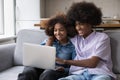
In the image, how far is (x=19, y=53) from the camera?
6.79 feet

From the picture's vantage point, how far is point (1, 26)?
3.20 metres

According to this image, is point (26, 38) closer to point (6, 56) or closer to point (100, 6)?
point (6, 56)

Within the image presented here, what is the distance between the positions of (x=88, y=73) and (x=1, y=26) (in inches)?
78.7

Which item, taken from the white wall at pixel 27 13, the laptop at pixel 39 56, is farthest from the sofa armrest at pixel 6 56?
the white wall at pixel 27 13

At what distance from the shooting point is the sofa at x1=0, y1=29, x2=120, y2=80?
175 centimetres

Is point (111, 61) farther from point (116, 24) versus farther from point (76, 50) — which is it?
point (116, 24)

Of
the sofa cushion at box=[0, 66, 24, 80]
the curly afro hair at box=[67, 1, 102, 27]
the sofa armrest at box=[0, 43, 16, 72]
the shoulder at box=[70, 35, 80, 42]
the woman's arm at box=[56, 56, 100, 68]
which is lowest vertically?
the sofa cushion at box=[0, 66, 24, 80]

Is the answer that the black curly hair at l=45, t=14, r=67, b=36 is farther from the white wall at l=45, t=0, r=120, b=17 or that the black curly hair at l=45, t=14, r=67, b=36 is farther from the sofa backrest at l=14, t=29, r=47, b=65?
the white wall at l=45, t=0, r=120, b=17

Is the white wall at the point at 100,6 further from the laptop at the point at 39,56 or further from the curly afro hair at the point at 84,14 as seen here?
the laptop at the point at 39,56

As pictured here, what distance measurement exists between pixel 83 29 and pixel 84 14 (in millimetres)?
113

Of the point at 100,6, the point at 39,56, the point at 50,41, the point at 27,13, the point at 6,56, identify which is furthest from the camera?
the point at 100,6

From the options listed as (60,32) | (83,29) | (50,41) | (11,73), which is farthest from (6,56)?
(83,29)

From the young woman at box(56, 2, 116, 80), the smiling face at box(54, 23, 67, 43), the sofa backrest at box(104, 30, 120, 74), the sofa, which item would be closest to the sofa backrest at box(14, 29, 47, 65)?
the sofa

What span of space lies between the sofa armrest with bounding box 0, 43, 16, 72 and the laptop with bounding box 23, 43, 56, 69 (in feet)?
1.34
